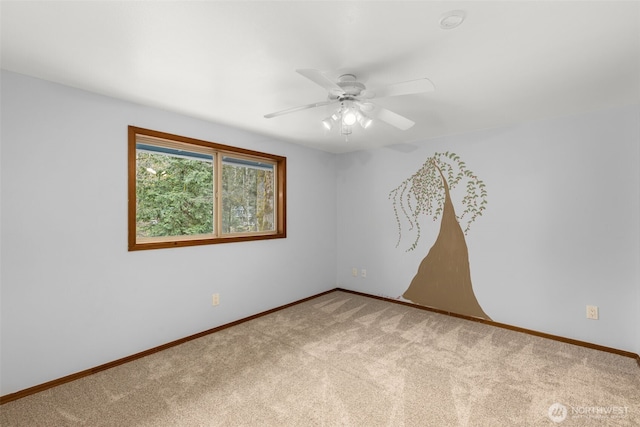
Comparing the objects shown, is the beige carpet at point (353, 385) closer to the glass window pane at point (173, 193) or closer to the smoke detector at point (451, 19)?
the glass window pane at point (173, 193)

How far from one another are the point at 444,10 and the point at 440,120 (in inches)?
70.2

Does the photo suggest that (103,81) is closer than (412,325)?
Yes

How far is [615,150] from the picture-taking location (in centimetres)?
264

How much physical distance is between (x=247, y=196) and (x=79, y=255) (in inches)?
70.3

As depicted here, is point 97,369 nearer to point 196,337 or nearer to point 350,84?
point 196,337

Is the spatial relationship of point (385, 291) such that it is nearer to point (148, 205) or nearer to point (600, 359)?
point (600, 359)

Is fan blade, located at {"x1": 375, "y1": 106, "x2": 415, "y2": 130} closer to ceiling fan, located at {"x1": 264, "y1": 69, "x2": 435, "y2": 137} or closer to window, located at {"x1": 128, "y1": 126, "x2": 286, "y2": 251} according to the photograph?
ceiling fan, located at {"x1": 264, "y1": 69, "x2": 435, "y2": 137}

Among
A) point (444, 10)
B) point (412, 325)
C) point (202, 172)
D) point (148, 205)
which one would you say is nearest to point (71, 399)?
point (148, 205)

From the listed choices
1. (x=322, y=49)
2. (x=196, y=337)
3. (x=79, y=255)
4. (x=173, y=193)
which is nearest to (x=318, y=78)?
(x=322, y=49)

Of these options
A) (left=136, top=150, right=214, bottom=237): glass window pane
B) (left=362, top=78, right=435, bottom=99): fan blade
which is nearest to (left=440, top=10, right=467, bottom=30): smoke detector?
(left=362, top=78, right=435, bottom=99): fan blade

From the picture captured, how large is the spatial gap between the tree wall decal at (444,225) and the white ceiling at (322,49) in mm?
1112

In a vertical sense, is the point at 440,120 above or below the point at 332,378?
above

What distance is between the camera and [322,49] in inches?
66.0

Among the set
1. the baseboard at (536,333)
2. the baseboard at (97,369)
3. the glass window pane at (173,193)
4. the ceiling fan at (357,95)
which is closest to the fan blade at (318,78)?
the ceiling fan at (357,95)
